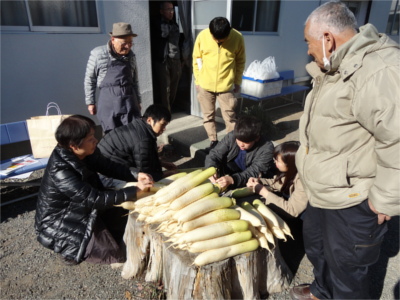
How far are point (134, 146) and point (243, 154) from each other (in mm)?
1349

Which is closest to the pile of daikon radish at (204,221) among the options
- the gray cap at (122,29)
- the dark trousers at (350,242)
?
the dark trousers at (350,242)

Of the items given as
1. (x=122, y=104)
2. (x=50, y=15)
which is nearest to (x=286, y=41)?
(x=122, y=104)

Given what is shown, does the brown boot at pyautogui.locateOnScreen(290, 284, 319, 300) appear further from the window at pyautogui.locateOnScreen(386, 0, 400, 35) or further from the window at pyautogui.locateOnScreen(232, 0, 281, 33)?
the window at pyautogui.locateOnScreen(386, 0, 400, 35)

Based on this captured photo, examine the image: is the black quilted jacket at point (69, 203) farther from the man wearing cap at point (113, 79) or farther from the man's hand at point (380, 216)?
→ the man's hand at point (380, 216)

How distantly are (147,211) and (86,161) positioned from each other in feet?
3.63

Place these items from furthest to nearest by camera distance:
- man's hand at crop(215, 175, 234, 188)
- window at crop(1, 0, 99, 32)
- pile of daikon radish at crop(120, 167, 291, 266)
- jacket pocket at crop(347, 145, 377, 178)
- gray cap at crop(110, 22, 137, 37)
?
window at crop(1, 0, 99, 32) < gray cap at crop(110, 22, 137, 37) < man's hand at crop(215, 175, 234, 188) < pile of daikon radish at crop(120, 167, 291, 266) < jacket pocket at crop(347, 145, 377, 178)

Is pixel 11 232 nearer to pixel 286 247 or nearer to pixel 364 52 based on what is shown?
pixel 286 247

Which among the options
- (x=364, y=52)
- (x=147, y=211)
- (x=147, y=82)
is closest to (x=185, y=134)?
(x=147, y=82)

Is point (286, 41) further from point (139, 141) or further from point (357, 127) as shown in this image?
point (357, 127)

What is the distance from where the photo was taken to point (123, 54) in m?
4.03

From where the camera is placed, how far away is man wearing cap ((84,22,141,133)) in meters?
3.97

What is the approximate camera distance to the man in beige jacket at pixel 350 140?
4.93 feet

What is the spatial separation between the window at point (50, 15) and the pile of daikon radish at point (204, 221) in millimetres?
4101

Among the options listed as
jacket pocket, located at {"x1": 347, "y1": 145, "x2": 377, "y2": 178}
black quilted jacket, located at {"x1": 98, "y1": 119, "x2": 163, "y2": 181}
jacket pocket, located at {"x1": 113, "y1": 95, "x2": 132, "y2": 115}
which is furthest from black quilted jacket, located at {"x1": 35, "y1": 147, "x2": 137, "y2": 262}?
jacket pocket, located at {"x1": 347, "y1": 145, "x2": 377, "y2": 178}
